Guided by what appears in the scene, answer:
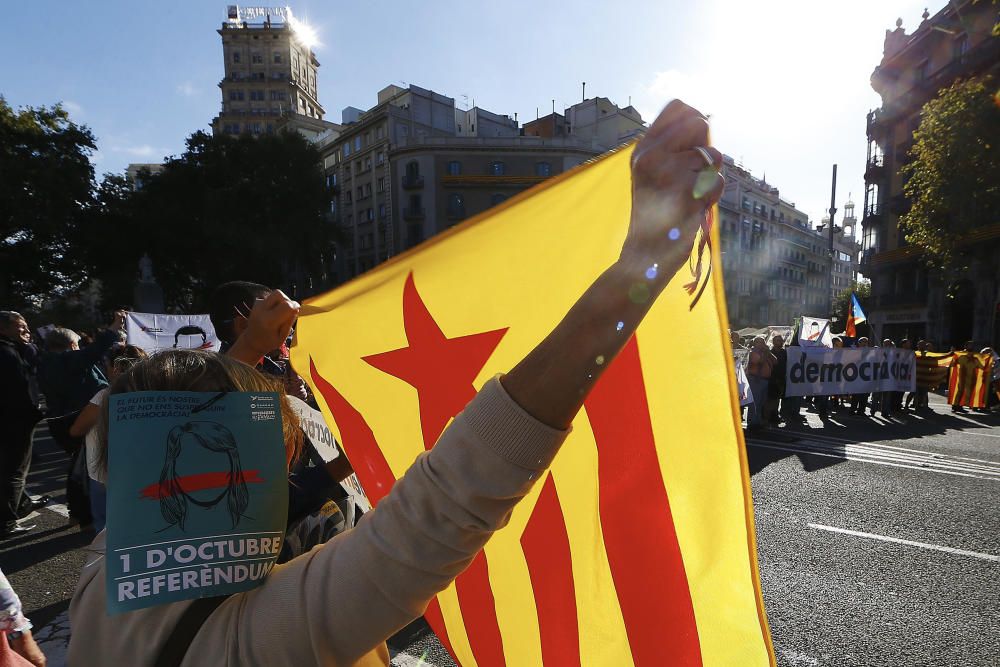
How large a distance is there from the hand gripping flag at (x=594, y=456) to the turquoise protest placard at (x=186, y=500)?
764mm

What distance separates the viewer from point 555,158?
43.7 meters

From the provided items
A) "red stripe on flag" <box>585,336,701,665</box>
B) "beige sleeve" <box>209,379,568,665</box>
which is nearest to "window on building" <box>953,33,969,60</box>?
"red stripe on flag" <box>585,336,701,665</box>

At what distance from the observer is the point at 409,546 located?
75 centimetres

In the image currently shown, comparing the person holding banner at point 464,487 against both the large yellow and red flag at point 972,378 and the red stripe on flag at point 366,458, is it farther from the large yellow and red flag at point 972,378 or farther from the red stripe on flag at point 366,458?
the large yellow and red flag at point 972,378

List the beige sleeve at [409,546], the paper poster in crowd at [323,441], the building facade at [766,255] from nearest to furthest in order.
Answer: the beige sleeve at [409,546] → the paper poster in crowd at [323,441] → the building facade at [766,255]

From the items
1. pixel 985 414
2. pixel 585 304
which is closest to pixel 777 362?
pixel 985 414

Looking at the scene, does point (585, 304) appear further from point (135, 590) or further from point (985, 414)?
point (985, 414)

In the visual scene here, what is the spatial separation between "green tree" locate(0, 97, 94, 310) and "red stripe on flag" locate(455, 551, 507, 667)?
3108cm

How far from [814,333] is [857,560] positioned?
11.1 m

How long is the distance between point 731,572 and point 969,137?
18084mm

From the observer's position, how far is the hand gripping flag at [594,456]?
1.23m

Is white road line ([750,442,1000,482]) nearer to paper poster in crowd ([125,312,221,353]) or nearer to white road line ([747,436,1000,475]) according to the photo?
white road line ([747,436,1000,475])

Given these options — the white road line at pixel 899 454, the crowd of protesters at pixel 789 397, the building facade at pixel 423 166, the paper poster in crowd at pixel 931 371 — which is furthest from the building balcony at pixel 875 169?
the white road line at pixel 899 454

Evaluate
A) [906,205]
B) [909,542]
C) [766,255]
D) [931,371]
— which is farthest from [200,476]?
[766,255]
